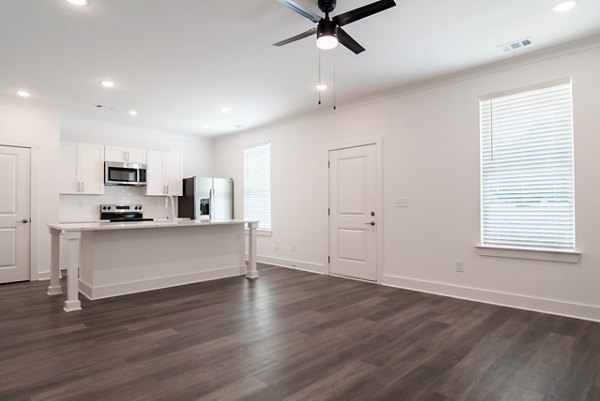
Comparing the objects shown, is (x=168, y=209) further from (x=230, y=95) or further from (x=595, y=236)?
(x=595, y=236)

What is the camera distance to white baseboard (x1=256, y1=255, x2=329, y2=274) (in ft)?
19.2

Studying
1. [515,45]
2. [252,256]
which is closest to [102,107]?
[252,256]

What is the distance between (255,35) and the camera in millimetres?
3293

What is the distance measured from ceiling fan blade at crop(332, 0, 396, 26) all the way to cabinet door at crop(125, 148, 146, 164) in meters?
5.35

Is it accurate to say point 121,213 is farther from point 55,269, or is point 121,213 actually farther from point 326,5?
point 326,5

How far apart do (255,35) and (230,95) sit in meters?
1.81

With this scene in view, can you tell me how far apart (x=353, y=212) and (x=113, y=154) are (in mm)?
4480

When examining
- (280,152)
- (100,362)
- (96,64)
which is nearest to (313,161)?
(280,152)

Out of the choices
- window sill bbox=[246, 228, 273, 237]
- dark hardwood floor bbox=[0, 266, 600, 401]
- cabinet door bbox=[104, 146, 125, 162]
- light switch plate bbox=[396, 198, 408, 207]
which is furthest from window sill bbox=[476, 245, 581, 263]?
cabinet door bbox=[104, 146, 125, 162]

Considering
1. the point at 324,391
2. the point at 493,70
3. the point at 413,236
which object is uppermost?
the point at 493,70

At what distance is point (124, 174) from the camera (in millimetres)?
6539

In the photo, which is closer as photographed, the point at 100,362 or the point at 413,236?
the point at 100,362

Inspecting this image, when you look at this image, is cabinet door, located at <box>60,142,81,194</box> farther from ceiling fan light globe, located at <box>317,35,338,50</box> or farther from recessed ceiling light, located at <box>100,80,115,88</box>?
ceiling fan light globe, located at <box>317,35,338,50</box>

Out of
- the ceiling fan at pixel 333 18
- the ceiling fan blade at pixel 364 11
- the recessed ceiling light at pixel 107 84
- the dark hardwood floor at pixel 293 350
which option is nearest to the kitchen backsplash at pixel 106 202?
the dark hardwood floor at pixel 293 350
